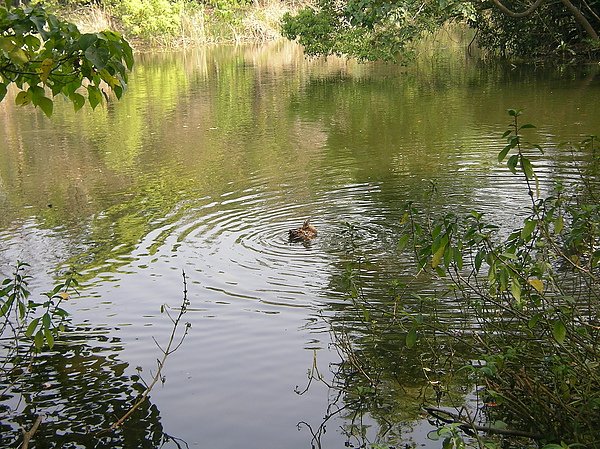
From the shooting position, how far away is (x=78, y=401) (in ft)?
17.4

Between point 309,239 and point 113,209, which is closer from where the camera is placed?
point 309,239

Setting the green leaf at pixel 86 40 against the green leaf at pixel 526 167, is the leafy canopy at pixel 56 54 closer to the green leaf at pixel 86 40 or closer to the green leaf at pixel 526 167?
the green leaf at pixel 86 40

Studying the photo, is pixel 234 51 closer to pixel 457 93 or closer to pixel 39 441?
pixel 457 93

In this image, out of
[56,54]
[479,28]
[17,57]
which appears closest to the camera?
[17,57]

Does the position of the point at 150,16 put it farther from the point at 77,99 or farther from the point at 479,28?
the point at 77,99

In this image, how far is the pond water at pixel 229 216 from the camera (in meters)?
5.31

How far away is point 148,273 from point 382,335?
2.93 metres

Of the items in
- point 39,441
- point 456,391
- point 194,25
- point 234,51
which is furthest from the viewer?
point 194,25

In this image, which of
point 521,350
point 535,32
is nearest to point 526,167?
point 521,350

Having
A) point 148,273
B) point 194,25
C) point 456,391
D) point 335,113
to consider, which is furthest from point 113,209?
point 194,25

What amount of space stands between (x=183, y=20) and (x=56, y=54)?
4423cm

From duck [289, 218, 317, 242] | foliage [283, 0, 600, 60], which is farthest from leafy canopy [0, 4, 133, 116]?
foliage [283, 0, 600, 60]

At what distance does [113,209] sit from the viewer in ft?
36.4

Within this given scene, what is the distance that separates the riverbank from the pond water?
72.2ft
